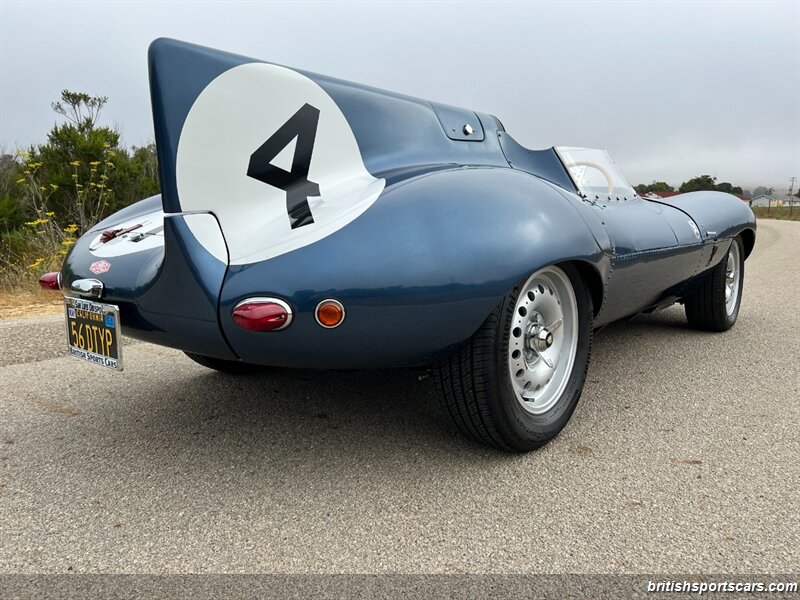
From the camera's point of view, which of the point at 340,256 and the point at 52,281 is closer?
the point at 340,256

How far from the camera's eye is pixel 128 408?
9.40ft

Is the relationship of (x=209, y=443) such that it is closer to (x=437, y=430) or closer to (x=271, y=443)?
(x=271, y=443)

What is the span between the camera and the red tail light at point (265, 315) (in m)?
1.76

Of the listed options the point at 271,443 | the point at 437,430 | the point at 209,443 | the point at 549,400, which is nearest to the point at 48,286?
the point at 209,443

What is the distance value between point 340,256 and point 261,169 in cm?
46

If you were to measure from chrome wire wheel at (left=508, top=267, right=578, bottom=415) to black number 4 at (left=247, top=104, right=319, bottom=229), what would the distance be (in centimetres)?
80

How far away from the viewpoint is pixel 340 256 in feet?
5.93

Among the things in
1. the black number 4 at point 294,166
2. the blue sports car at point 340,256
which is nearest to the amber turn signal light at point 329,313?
the blue sports car at point 340,256

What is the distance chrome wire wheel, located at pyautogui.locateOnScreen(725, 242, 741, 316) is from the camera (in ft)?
14.6

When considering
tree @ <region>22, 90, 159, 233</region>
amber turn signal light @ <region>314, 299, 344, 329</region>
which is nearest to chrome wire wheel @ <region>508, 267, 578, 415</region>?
amber turn signal light @ <region>314, 299, 344, 329</region>

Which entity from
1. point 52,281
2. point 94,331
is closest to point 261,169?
point 94,331

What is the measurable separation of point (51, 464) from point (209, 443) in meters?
0.55

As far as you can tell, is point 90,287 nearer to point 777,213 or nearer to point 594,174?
point 594,174
